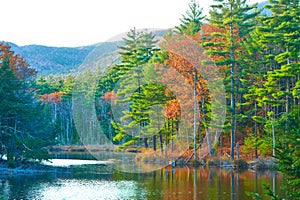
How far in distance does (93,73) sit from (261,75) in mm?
25405

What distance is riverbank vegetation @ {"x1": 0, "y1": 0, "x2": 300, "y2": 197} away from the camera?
28797mm

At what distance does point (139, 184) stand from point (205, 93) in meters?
11.3

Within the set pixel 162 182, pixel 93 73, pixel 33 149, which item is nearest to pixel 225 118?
pixel 162 182

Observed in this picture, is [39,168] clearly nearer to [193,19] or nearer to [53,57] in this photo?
[193,19]

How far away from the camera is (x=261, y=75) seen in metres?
31.4

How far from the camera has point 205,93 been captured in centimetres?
3322

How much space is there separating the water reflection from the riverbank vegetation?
2443mm

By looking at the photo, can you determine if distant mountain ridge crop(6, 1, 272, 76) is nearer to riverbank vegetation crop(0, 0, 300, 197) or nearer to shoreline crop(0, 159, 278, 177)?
riverbank vegetation crop(0, 0, 300, 197)

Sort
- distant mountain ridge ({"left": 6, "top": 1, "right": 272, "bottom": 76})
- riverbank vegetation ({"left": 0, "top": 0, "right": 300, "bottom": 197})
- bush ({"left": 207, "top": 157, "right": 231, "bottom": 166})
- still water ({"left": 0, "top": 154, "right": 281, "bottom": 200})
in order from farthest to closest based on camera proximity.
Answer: distant mountain ridge ({"left": 6, "top": 1, "right": 272, "bottom": 76}) → bush ({"left": 207, "top": 157, "right": 231, "bottom": 166}) → riverbank vegetation ({"left": 0, "top": 0, "right": 300, "bottom": 197}) → still water ({"left": 0, "top": 154, "right": 281, "bottom": 200})

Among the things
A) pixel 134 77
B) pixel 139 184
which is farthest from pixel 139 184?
pixel 134 77

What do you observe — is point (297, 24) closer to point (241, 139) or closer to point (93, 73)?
point (241, 139)

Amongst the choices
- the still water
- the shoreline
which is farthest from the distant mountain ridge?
the still water

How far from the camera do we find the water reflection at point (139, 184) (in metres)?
20.1

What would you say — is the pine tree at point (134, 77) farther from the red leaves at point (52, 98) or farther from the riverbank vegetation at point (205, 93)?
the red leaves at point (52, 98)
